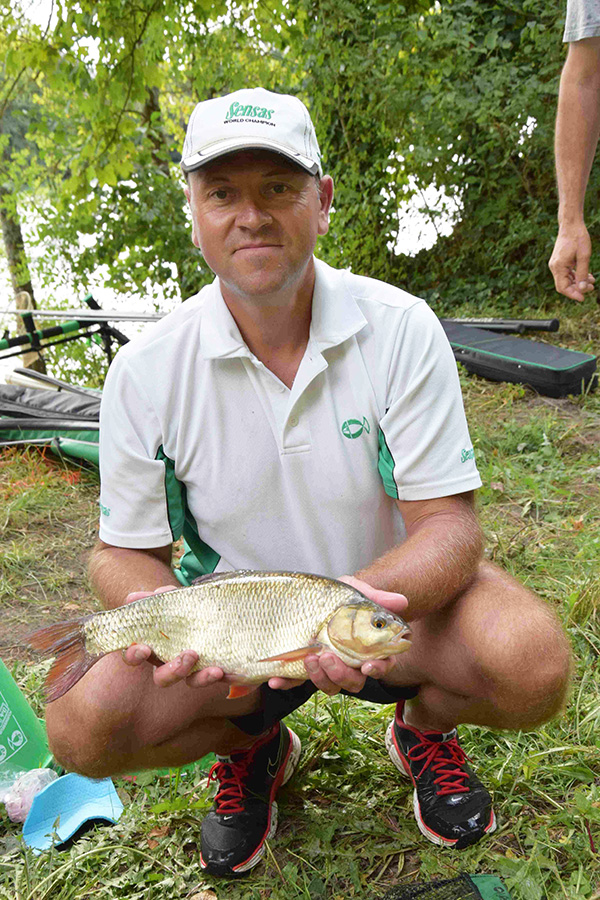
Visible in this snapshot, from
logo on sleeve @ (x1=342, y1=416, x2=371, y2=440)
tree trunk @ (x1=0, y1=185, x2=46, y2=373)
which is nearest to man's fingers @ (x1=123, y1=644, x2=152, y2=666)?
logo on sleeve @ (x1=342, y1=416, x2=371, y2=440)

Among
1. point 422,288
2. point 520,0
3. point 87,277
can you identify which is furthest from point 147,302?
point 520,0

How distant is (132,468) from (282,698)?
689 mm

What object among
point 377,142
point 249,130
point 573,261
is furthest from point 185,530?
point 377,142

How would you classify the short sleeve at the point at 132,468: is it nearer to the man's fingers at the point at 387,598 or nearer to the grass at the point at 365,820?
the man's fingers at the point at 387,598

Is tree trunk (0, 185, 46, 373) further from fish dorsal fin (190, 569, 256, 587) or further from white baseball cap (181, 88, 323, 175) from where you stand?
fish dorsal fin (190, 569, 256, 587)

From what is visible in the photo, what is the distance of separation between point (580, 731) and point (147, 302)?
7.30 m

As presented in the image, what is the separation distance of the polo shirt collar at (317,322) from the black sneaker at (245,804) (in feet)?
3.44

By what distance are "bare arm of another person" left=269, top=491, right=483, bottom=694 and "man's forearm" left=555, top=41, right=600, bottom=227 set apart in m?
1.30

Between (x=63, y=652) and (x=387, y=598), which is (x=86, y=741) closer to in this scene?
(x=63, y=652)

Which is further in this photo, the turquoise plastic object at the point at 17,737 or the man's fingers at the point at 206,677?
the turquoise plastic object at the point at 17,737

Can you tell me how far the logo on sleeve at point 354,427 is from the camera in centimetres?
202

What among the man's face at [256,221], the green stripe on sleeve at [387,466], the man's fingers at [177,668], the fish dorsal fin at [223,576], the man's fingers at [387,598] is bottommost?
the man's fingers at [177,668]

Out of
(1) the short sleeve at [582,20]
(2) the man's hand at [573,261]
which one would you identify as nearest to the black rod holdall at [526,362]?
(2) the man's hand at [573,261]

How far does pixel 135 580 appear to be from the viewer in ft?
Result: 6.49
